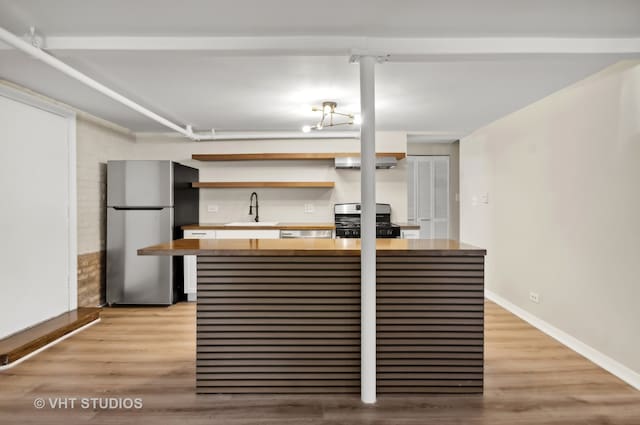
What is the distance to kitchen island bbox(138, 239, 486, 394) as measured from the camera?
8.89 ft

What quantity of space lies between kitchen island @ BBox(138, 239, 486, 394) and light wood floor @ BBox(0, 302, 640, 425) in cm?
12

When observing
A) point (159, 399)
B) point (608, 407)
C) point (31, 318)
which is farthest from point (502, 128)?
point (31, 318)

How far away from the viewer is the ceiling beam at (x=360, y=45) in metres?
2.67

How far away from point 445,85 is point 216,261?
2.44 meters

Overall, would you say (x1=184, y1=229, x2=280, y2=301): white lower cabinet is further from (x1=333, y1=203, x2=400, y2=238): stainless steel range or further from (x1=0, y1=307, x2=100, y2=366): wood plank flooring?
(x1=0, y1=307, x2=100, y2=366): wood plank flooring

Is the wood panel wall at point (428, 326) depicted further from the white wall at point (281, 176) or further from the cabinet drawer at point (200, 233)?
the white wall at point (281, 176)

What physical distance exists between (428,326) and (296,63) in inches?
80.3

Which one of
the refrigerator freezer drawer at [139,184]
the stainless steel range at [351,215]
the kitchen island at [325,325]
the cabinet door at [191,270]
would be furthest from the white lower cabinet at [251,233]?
the kitchen island at [325,325]

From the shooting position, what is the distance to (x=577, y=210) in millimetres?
3588

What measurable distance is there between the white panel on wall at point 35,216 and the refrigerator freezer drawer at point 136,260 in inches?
22.6

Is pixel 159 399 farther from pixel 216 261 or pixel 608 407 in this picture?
pixel 608 407

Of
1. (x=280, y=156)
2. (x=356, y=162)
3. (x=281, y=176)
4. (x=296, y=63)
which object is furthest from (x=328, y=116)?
(x=296, y=63)

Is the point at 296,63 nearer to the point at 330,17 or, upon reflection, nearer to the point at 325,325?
the point at 330,17

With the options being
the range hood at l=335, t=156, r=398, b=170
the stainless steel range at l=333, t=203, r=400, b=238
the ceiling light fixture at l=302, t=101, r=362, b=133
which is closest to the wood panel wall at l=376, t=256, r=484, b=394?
the ceiling light fixture at l=302, t=101, r=362, b=133
